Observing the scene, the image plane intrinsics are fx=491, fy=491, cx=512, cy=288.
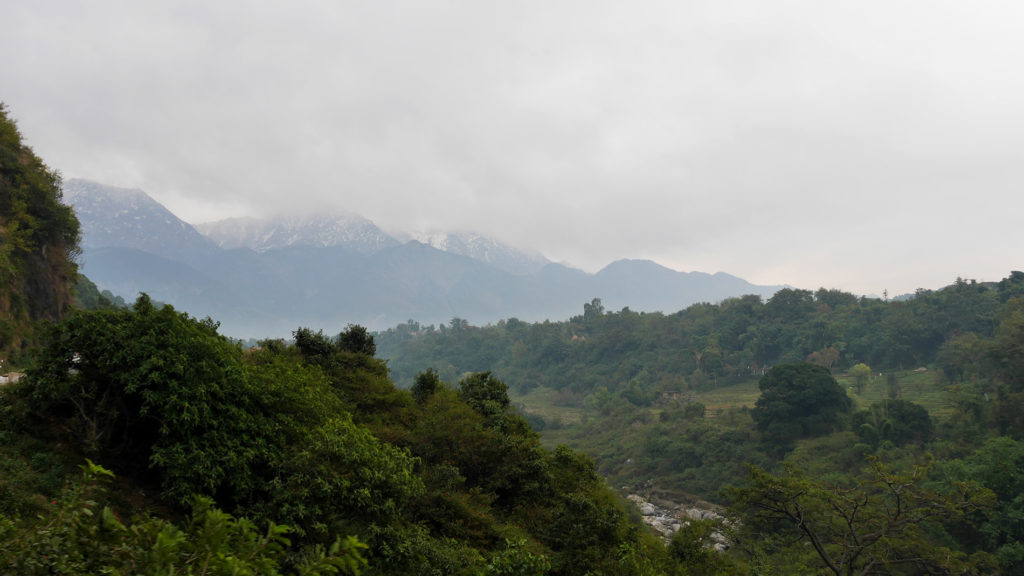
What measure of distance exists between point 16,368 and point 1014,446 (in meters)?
44.1

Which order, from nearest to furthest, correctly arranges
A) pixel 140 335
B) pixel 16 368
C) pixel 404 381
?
pixel 140 335
pixel 16 368
pixel 404 381

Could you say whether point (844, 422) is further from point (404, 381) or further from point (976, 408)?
point (404, 381)

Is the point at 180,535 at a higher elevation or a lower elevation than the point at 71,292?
lower

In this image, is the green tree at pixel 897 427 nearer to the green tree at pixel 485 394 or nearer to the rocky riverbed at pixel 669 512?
the rocky riverbed at pixel 669 512

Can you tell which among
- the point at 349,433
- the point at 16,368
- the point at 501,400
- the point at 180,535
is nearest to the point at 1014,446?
the point at 501,400

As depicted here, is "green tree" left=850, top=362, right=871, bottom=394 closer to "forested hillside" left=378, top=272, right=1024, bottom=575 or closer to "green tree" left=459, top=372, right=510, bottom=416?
"forested hillside" left=378, top=272, right=1024, bottom=575

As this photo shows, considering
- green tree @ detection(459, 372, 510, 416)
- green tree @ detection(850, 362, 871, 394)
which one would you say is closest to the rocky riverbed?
green tree @ detection(459, 372, 510, 416)

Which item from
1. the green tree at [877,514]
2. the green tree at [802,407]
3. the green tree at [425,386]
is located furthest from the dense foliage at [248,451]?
the green tree at [802,407]

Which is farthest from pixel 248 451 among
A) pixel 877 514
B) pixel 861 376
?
pixel 861 376

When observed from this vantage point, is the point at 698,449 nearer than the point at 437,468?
No

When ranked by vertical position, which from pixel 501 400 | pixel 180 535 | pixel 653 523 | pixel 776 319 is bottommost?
pixel 653 523

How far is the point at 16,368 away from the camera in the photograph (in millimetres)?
16859

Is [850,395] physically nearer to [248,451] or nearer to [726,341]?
[726,341]

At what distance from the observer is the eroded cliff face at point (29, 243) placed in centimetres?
2039
